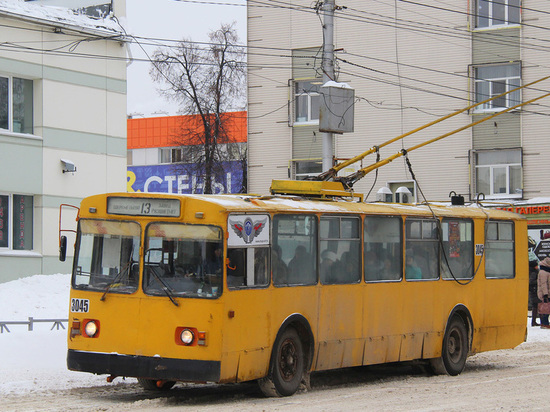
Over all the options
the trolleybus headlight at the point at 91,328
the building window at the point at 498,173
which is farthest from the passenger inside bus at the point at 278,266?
the building window at the point at 498,173

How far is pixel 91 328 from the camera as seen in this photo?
38.2ft

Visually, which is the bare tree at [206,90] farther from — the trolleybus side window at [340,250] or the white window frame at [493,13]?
the trolleybus side window at [340,250]

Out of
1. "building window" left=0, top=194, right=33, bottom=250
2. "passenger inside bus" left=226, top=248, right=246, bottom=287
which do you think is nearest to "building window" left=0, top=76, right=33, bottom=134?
"building window" left=0, top=194, right=33, bottom=250

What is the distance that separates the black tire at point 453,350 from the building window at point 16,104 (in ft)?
47.5

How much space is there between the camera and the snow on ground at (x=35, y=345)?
1297 cm

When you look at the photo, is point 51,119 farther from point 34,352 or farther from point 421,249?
point 421,249

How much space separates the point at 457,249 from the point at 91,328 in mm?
6191

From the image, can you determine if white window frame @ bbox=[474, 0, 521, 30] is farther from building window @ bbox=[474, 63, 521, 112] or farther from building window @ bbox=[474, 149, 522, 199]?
building window @ bbox=[474, 149, 522, 199]

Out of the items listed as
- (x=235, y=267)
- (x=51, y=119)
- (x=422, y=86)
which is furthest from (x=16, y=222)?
(x=235, y=267)

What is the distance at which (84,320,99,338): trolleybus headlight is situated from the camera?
11.6 m

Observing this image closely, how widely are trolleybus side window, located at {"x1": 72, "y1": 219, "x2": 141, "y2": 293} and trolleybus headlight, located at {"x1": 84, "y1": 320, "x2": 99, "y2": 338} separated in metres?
0.38

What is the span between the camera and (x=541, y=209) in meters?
32.1

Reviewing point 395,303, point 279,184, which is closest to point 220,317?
point 279,184

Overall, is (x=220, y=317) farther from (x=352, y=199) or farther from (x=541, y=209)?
(x=541, y=209)
